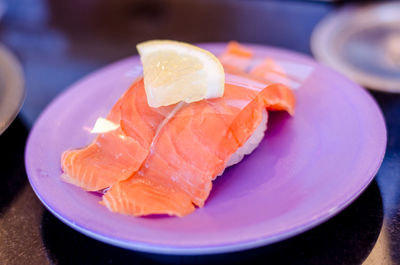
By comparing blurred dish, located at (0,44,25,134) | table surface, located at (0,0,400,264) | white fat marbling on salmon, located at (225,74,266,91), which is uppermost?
white fat marbling on salmon, located at (225,74,266,91)

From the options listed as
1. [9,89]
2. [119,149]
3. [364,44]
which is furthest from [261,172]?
[364,44]

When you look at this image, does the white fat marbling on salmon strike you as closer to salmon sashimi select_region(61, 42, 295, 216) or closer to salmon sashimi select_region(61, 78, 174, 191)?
salmon sashimi select_region(61, 42, 295, 216)

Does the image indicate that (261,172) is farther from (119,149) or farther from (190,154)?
(119,149)

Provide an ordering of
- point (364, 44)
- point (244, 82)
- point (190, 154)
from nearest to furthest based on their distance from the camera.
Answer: point (190, 154), point (244, 82), point (364, 44)

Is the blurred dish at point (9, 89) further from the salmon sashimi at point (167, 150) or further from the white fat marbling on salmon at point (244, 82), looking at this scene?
the white fat marbling on salmon at point (244, 82)

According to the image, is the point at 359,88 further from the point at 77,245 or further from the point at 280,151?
the point at 77,245

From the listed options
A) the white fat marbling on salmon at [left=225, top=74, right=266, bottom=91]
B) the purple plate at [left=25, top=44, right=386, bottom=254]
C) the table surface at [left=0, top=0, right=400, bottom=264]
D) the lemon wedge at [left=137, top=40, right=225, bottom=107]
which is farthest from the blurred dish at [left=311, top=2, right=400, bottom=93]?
the lemon wedge at [left=137, top=40, right=225, bottom=107]
